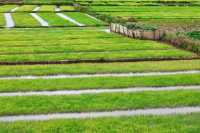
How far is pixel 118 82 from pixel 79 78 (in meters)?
1.79

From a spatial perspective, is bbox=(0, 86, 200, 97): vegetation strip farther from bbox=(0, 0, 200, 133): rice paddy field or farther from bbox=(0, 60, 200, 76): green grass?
bbox=(0, 60, 200, 76): green grass

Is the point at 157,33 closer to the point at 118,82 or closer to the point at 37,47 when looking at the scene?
the point at 37,47

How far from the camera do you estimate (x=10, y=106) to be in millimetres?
13992

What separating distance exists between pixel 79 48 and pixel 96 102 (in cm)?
1311

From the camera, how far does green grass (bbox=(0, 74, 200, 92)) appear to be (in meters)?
16.8

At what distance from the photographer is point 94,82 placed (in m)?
17.7

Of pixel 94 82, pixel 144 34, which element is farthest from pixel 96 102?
pixel 144 34

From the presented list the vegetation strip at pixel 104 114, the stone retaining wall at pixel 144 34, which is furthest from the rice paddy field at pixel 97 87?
the stone retaining wall at pixel 144 34

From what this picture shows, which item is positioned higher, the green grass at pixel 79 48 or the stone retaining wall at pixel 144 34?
the green grass at pixel 79 48

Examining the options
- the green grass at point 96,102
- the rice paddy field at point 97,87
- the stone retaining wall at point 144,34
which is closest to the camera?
the rice paddy field at point 97,87

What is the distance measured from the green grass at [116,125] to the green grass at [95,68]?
7.61 metres

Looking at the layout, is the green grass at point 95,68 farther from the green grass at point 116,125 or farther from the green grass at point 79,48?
the green grass at point 116,125

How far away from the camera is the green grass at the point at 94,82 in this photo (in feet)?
55.3

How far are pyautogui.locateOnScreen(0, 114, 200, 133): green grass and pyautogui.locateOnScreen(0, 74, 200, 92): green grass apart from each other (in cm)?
443
